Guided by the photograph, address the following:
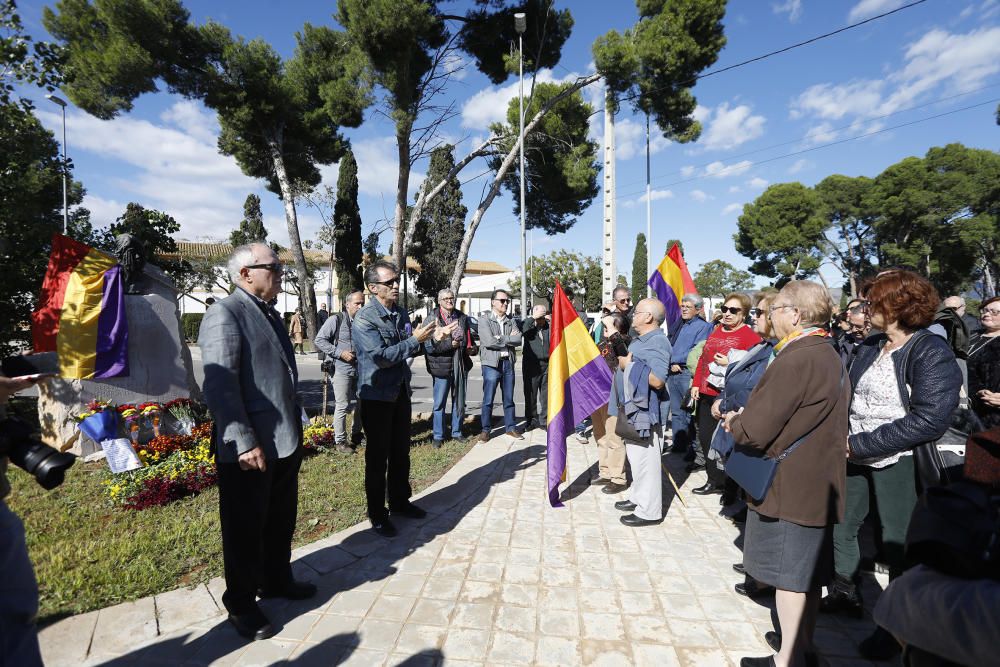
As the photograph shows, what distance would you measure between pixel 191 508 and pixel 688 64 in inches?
616

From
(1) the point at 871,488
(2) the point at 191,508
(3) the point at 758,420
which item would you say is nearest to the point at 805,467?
(3) the point at 758,420

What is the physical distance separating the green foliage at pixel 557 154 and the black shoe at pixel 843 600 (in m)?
14.8

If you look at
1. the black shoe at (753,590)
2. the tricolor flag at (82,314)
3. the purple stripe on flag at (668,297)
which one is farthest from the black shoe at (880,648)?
the tricolor flag at (82,314)

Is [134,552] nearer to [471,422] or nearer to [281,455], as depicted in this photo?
[281,455]

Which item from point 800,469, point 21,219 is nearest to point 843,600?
point 800,469

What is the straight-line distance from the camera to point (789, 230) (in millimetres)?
37750

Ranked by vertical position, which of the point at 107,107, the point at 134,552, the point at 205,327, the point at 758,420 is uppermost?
the point at 107,107

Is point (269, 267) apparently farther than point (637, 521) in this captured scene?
No

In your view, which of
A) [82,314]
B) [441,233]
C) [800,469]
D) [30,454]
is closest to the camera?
[30,454]

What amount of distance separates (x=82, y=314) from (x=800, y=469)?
7.11m

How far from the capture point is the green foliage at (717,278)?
235ft

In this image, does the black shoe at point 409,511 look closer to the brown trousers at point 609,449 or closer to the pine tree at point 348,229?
the brown trousers at point 609,449

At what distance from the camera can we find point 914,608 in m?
0.88

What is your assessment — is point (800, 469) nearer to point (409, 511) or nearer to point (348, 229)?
point (409, 511)
